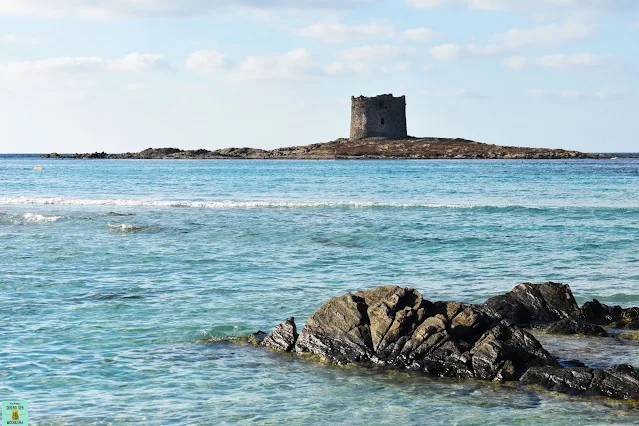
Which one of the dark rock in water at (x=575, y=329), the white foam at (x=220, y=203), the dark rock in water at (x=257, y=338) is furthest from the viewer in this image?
the white foam at (x=220, y=203)

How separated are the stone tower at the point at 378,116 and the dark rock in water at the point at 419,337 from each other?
113 metres

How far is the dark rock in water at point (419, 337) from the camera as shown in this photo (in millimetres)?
11492

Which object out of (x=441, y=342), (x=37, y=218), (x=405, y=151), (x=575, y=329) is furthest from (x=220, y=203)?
(x=405, y=151)

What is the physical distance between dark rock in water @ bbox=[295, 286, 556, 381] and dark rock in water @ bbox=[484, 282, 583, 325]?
1478 mm

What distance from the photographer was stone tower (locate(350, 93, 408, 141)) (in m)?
125

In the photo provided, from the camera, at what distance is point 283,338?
13.0 metres

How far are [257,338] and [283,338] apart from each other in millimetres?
667

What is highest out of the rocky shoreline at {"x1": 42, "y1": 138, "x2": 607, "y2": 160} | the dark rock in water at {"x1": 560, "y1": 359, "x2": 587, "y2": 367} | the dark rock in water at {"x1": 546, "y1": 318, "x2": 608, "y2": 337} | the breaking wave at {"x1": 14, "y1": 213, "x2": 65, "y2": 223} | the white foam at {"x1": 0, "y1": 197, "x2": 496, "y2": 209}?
the rocky shoreline at {"x1": 42, "y1": 138, "x2": 607, "y2": 160}

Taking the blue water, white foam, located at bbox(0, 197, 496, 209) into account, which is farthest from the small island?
the blue water

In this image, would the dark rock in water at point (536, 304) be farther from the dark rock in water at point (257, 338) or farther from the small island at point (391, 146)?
the small island at point (391, 146)

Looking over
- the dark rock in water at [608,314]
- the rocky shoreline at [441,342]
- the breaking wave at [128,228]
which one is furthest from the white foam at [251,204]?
the rocky shoreline at [441,342]

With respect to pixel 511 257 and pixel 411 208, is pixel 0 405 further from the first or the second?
pixel 411 208

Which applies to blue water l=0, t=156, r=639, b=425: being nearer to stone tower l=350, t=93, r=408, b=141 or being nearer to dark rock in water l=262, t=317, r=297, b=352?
dark rock in water l=262, t=317, r=297, b=352

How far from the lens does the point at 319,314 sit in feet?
42.5
